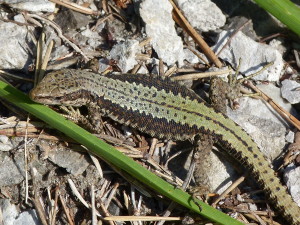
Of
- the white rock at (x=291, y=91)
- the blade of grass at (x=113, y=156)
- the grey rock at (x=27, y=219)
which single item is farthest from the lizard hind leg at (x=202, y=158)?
the grey rock at (x=27, y=219)

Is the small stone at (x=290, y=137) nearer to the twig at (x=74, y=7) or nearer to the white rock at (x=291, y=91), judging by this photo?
the white rock at (x=291, y=91)

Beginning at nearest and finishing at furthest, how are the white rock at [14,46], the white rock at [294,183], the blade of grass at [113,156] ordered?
the blade of grass at [113,156] < the white rock at [294,183] < the white rock at [14,46]

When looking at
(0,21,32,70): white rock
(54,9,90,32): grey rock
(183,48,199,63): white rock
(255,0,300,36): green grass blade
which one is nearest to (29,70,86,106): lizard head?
(0,21,32,70): white rock

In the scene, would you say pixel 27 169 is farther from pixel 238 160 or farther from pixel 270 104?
pixel 270 104

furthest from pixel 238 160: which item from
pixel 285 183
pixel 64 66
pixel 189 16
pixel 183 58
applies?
pixel 64 66

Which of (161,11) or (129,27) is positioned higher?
(161,11)

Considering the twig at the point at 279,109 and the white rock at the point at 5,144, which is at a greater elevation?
the twig at the point at 279,109

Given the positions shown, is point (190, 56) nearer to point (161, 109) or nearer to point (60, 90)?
point (161, 109)
